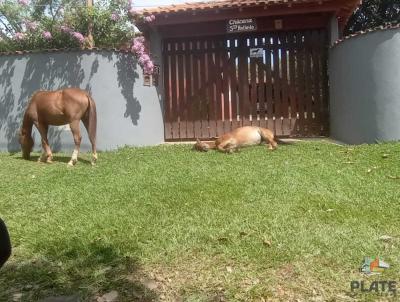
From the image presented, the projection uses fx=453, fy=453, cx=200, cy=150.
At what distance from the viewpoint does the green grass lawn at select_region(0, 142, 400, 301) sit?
310 cm

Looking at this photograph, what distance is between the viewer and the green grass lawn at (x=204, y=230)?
3.10 meters

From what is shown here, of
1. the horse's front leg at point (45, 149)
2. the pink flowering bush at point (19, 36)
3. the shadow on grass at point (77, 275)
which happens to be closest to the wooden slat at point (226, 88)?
the horse's front leg at point (45, 149)

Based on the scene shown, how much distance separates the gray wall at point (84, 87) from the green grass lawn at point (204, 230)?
323cm

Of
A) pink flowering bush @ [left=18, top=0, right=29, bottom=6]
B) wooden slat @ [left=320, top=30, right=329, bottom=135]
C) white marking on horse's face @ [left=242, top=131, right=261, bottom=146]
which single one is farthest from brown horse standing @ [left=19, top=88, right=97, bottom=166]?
wooden slat @ [left=320, top=30, right=329, bottom=135]

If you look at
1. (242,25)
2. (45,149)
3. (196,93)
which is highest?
(242,25)

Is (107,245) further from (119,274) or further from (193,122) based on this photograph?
(193,122)

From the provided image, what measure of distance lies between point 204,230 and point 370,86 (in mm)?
5760

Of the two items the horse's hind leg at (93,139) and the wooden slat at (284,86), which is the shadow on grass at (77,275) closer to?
the horse's hind leg at (93,139)

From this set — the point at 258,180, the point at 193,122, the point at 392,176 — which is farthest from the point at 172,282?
the point at 193,122

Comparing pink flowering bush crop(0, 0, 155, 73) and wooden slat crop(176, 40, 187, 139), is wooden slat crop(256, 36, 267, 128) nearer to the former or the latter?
wooden slat crop(176, 40, 187, 139)

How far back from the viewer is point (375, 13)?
20.4m

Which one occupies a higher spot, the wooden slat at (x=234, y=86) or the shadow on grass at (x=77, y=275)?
the wooden slat at (x=234, y=86)

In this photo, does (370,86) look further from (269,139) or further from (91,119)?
(91,119)

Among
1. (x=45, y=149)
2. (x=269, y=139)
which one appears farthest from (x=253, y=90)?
(x=45, y=149)
